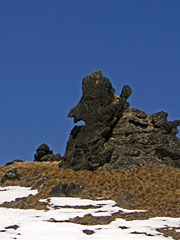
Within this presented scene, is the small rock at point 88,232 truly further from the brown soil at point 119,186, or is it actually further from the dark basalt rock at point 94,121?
the dark basalt rock at point 94,121

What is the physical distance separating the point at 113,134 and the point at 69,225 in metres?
17.6

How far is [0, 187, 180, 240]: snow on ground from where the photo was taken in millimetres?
20969

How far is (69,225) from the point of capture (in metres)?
23.2

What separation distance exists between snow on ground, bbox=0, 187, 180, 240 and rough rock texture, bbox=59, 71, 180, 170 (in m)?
9.02

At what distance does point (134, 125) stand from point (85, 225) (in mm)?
18723

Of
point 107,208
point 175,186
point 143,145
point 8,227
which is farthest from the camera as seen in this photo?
point 143,145

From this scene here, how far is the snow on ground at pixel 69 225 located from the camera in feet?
68.8

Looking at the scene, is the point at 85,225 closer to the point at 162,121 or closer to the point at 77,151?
A: the point at 77,151

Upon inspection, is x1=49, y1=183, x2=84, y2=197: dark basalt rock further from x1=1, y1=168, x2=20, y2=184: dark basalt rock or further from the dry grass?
x1=1, y1=168, x2=20, y2=184: dark basalt rock

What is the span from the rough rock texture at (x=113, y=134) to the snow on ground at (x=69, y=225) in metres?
9.02

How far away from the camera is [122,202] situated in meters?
28.7

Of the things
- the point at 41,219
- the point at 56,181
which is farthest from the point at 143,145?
the point at 41,219

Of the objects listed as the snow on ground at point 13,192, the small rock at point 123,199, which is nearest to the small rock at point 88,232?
the small rock at point 123,199

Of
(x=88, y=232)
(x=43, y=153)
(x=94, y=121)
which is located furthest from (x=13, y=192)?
(x=43, y=153)
